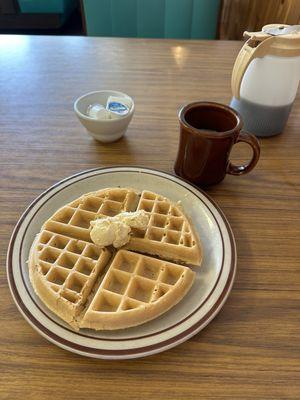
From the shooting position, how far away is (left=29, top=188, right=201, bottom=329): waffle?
0.54m

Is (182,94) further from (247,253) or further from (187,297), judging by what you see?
(187,297)

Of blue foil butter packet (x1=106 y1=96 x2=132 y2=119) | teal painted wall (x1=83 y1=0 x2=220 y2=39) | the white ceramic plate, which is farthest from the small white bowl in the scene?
teal painted wall (x1=83 y1=0 x2=220 y2=39)

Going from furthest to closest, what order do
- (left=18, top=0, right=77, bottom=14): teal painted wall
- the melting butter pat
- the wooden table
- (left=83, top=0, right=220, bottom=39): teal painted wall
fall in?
(left=18, top=0, right=77, bottom=14): teal painted wall → (left=83, top=0, right=220, bottom=39): teal painted wall → the melting butter pat → the wooden table

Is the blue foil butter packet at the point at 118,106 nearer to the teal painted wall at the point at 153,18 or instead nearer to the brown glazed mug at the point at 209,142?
the brown glazed mug at the point at 209,142

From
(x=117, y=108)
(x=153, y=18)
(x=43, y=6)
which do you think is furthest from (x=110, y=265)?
(x=43, y=6)

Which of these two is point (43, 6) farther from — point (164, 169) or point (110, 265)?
point (110, 265)

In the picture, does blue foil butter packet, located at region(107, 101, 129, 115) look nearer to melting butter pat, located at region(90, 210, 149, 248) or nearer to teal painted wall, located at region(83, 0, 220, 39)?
melting butter pat, located at region(90, 210, 149, 248)

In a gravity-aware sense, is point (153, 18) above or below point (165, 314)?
below

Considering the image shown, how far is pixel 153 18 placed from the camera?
6.14ft

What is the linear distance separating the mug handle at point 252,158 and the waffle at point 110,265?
7.1 inches

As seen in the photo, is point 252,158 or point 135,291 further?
point 252,158

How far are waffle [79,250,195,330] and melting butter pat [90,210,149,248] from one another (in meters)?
0.03

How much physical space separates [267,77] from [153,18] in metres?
1.30

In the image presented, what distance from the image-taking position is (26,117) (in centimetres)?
103
